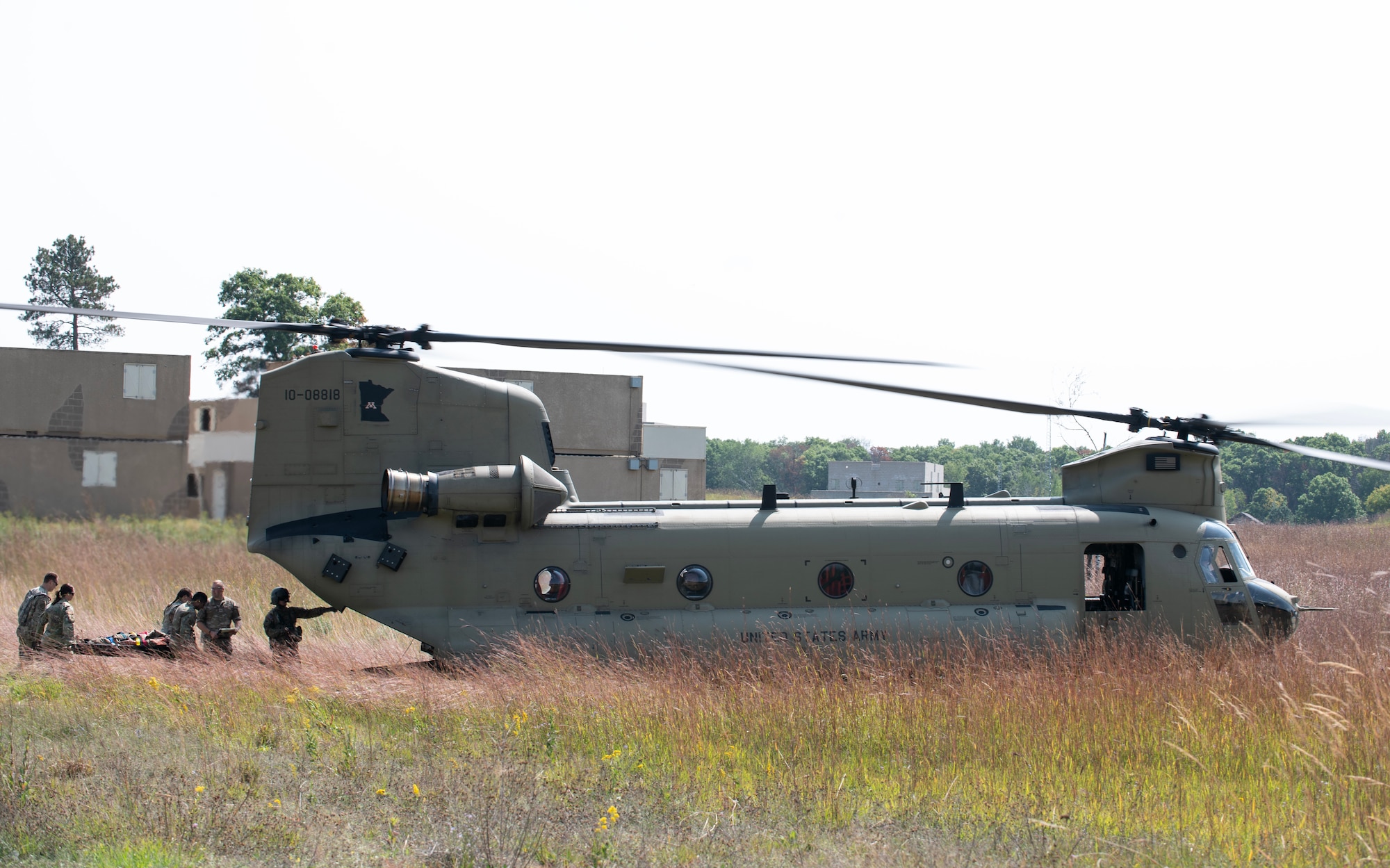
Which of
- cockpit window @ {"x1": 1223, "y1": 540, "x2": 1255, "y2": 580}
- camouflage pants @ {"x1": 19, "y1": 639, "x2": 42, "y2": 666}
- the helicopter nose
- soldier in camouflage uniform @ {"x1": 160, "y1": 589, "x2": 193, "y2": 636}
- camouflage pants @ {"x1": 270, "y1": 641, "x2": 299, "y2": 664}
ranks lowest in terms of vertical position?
camouflage pants @ {"x1": 19, "y1": 639, "x2": 42, "y2": 666}

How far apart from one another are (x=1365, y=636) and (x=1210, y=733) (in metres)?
7.17

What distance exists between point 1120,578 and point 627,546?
238 inches

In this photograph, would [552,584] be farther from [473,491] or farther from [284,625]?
[284,625]

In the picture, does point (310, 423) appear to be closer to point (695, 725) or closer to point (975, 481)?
point (695, 725)

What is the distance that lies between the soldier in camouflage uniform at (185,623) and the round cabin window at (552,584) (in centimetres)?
454

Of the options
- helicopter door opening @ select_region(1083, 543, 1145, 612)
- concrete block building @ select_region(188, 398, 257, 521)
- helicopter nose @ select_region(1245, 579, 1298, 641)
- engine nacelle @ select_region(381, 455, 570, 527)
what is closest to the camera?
engine nacelle @ select_region(381, 455, 570, 527)

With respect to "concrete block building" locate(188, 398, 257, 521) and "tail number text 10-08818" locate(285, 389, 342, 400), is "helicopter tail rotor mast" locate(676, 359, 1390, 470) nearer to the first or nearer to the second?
"tail number text 10-08818" locate(285, 389, 342, 400)

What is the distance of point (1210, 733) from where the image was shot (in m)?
8.77

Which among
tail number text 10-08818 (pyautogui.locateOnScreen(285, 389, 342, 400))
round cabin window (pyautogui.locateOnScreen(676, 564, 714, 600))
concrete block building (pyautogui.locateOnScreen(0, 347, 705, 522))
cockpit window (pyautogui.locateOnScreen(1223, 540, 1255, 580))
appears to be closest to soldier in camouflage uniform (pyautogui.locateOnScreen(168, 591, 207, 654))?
tail number text 10-08818 (pyautogui.locateOnScreen(285, 389, 342, 400))

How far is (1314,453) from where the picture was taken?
10586 mm

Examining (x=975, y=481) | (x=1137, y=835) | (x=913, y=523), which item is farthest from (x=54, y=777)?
(x=975, y=481)

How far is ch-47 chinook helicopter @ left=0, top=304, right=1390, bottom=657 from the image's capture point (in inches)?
464

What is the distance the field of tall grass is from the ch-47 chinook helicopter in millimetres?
496

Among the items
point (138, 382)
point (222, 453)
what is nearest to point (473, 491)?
point (138, 382)
